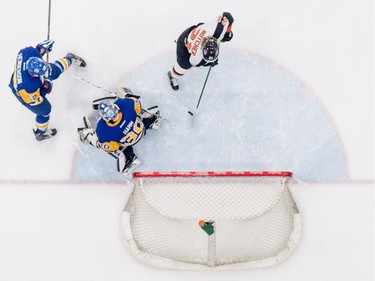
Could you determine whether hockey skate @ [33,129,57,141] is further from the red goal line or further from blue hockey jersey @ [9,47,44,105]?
the red goal line

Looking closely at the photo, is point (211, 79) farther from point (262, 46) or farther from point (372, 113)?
point (372, 113)

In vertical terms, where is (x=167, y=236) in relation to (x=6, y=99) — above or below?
below

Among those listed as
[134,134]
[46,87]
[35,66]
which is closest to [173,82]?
[134,134]

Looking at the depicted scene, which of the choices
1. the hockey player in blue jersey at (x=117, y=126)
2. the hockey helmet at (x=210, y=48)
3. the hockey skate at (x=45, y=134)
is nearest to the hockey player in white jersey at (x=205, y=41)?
the hockey helmet at (x=210, y=48)

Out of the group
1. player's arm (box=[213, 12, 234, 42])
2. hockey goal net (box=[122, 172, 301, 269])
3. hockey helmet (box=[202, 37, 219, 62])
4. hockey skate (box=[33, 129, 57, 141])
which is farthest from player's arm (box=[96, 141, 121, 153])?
player's arm (box=[213, 12, 234, 42])

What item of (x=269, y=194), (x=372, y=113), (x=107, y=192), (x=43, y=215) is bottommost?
(x=43, y=215)

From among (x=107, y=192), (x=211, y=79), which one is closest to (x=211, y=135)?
(x=211, y=79)
